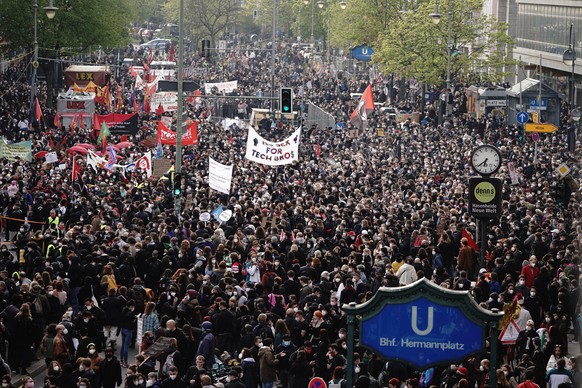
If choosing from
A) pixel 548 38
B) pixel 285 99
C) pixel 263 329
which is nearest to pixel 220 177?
pixel 285 99

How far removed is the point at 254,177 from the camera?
41750 millimetres

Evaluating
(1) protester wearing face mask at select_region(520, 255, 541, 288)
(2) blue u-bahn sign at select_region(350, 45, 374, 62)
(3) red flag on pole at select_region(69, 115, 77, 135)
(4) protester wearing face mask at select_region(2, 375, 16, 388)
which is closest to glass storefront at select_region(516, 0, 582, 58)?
(2) blue u-bahn sign at select_region(350, 45, 374, 62)

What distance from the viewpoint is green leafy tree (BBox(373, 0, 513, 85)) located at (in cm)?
7269

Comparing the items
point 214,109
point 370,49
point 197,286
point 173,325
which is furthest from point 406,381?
point 370,49

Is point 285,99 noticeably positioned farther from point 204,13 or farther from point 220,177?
point 204,13

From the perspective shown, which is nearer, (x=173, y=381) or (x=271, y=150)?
(x=173, y=381)

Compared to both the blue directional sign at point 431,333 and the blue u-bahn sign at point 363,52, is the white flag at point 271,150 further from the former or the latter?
the blue u-bahn sign at point 363,52

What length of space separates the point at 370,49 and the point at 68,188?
46609mm

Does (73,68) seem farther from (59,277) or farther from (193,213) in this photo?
(59,277)

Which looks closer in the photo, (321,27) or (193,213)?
(193,213)

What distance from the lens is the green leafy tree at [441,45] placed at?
238 ft

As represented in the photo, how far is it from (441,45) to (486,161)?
4687 cm

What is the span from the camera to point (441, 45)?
73250 mm

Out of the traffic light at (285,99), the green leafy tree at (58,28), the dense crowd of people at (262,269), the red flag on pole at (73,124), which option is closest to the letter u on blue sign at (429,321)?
the dense crowd of people at (262,269)
